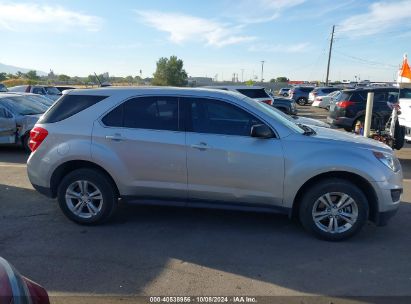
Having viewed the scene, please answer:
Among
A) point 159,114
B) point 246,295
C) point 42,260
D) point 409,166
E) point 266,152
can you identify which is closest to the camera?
point 246,295

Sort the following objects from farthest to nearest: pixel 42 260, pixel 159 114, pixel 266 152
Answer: pixel 159 114 < pixel 266 152 < pixel 42 260

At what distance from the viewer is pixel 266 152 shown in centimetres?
456

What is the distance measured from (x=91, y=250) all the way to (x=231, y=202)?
1663mm

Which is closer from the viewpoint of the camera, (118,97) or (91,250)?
(91,250)

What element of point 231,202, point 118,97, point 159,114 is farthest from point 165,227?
point 118,97

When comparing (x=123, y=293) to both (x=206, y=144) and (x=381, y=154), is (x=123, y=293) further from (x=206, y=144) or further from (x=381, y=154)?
(x=381, y=154)

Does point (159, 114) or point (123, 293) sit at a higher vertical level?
point (159, 114)

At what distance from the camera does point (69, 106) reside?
513 centimetres

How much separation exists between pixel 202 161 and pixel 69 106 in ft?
6.20

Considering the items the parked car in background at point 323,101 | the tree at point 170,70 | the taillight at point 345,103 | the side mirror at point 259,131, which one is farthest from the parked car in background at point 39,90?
the tree at point 170,70

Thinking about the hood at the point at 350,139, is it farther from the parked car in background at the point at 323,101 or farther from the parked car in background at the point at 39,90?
the parked car in background at the point at 323,101

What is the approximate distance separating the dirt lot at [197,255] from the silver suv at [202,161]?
0.34 meters

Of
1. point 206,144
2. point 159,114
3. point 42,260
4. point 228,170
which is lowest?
point 42,260

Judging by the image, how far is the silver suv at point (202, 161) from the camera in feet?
14.9
